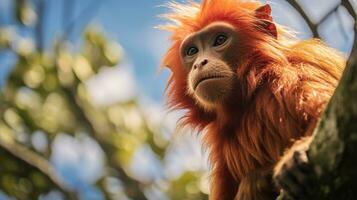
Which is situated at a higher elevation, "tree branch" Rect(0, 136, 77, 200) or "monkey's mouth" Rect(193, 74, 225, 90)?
"tree branch" Rect(0, 136, 77, 200)

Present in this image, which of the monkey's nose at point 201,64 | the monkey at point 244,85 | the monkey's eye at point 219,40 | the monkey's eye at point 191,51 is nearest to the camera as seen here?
the monkey at point 244,85

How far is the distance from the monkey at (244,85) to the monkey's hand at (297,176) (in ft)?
1.93

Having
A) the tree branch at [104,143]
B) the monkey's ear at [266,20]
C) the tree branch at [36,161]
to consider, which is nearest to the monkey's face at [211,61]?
the monkey's ear at [266,20]

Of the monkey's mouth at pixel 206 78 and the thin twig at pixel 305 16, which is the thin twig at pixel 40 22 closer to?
the monkey's mouth at pixel 206 78

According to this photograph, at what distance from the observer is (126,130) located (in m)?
10.1

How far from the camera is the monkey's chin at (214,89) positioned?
550 cm

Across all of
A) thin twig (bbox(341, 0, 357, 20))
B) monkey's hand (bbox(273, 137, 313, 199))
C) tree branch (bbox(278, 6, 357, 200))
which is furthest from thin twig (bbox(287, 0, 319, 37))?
tree branch (bbox(278, 6, 357, 200))

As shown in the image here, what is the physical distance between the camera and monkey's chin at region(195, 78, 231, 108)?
18.1 feet

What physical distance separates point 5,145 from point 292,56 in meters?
4.43

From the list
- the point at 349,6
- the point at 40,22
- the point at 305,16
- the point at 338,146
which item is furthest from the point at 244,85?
the point at 40,22

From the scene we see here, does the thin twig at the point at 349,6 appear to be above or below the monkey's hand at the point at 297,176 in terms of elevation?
above

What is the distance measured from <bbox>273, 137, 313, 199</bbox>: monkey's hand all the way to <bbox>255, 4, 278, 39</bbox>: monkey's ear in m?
2.31

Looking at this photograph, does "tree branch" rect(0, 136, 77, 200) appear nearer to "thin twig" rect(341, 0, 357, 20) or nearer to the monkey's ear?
the monkey's ear

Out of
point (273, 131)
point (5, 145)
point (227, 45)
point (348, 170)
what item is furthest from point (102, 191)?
point (348, 170)
